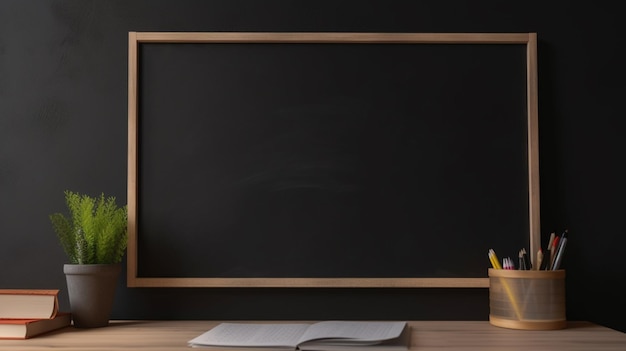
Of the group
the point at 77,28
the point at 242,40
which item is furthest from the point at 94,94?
the point at 242,40

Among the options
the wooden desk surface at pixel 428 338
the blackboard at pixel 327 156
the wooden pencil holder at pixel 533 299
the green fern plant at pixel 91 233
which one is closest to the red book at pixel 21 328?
the wooden desk surface at pixel 428 338

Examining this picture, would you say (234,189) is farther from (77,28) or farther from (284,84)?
(77,28)

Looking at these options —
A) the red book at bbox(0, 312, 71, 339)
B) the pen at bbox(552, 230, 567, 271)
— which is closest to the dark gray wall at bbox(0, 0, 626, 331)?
the pen at bbox(552, 230, 567, 271)

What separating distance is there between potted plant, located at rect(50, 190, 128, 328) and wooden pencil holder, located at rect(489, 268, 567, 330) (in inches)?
31.9

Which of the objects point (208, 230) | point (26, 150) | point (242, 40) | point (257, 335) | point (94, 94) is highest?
point (242, 40)

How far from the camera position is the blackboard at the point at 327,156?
158cm

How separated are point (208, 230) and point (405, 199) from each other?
45 cm

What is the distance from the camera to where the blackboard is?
1.58m

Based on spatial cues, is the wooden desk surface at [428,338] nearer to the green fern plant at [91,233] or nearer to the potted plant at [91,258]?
the potted plant at [91,258]

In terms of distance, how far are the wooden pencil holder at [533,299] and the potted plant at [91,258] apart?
0.81 m

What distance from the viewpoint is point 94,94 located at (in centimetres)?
162

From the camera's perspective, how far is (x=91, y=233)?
1450 millimetres

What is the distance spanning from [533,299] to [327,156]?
0.54 metres

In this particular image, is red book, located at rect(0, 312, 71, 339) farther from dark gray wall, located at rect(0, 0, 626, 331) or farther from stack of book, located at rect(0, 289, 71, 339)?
dark gray wall, located at rect(0, 0, 626, 331)
